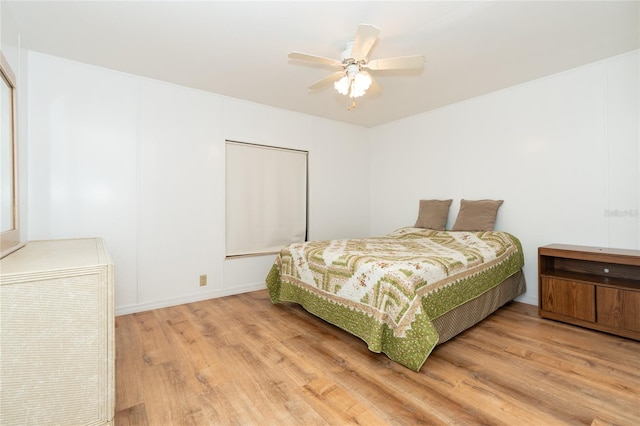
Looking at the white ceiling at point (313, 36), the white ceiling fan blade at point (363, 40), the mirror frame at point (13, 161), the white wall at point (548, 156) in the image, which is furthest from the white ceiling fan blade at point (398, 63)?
the mirror frame at point (13, 161)

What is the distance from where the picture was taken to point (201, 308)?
10.2 ft

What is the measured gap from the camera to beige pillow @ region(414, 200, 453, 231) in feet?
12.2

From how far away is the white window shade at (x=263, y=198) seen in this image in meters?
3.64

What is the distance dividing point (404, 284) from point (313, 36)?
195 cm

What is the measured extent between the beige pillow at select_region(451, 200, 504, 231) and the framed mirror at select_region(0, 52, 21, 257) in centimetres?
381

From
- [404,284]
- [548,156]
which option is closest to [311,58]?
[404,284]

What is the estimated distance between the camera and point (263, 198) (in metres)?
3.88

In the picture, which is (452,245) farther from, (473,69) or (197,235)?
(197,235)

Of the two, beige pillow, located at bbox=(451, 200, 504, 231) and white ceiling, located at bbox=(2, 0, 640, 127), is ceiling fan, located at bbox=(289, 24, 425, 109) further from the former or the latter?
beige pillow, located at bbox=(451, 200, 504, 231)

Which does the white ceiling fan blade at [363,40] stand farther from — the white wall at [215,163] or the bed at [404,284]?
the white wall at [215,163]

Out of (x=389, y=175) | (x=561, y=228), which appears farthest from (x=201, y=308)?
(x=561, y=228)

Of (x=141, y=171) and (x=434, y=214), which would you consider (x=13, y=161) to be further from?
(x=434, y=214)

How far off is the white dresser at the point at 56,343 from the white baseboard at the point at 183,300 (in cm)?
201

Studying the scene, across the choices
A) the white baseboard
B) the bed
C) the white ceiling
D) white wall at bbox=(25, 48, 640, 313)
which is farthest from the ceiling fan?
the white baseboard
